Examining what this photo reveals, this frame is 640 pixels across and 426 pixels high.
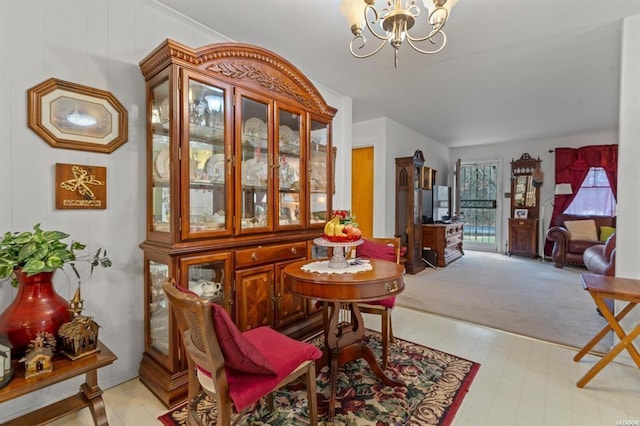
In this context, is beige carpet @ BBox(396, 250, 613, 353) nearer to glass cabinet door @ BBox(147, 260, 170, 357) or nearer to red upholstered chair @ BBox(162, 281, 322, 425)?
red upholstered chair @ BBox(162, 281, 322, 425)

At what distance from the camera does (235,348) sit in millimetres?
1219

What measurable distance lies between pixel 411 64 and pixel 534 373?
114 inches

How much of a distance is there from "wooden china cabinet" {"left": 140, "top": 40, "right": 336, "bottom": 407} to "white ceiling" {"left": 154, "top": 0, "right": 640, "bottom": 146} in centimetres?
41

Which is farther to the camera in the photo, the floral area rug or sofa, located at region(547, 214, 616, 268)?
sofa, located at region(547, 214, 616, 268)

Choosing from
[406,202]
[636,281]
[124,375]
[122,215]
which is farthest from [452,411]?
[406,202]

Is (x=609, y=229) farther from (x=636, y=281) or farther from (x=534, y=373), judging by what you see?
(x=534, y=373)

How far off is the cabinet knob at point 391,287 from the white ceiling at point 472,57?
1.96 meters

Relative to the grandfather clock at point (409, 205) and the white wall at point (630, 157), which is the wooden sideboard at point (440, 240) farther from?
the white wall at point (630, 157)

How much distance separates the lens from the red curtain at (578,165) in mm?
5848

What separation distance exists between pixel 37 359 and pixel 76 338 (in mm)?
143

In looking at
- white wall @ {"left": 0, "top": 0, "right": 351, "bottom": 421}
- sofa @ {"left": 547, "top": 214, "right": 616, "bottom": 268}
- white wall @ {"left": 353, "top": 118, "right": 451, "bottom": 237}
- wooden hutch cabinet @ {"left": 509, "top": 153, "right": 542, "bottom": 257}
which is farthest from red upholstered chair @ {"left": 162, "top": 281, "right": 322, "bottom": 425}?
wooden hutch cabinet @ {"left": 509, "top": 153, "right": 542, "bottom": 257}

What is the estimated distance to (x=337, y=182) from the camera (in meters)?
3.89

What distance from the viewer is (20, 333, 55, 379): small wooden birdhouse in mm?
1270

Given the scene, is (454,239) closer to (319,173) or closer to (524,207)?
(524,207)
